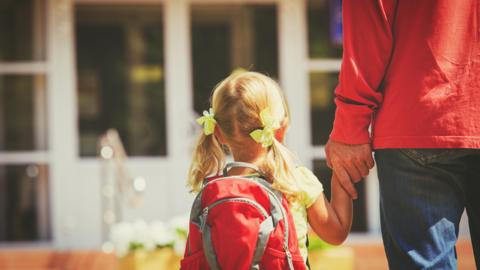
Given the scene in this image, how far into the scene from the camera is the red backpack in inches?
91.0

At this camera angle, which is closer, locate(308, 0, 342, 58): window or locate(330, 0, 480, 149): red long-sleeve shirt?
locate(330, 0, 480, 149): red long-sleeve shirt

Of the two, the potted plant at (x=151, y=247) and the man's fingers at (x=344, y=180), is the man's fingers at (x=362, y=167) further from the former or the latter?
the potted plant at (x=151, y=247)

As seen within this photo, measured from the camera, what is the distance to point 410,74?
7.31ft

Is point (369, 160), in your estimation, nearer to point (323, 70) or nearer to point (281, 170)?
point (281, 170)

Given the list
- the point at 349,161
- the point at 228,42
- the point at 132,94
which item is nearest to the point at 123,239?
the point at 349,161

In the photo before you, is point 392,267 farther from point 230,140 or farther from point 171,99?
point 171,99

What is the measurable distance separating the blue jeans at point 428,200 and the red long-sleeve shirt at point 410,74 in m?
0.05

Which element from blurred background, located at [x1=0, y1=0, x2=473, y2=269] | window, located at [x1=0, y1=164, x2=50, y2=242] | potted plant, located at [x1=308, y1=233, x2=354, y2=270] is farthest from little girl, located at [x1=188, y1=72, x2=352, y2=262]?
window, located at [x1=0, y1=164, x2=50, y2=242]

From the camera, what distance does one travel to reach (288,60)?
6.98 m

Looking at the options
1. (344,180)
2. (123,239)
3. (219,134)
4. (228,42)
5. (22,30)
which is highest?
(22,30)

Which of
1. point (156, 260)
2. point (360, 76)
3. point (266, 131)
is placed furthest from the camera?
point (156, 260)

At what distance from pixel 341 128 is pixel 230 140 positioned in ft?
1.19

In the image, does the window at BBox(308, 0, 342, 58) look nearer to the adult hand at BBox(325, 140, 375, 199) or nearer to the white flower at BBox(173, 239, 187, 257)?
the white flower at BBox(173, 239, 187, 257)

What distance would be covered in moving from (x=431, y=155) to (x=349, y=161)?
0.27m
